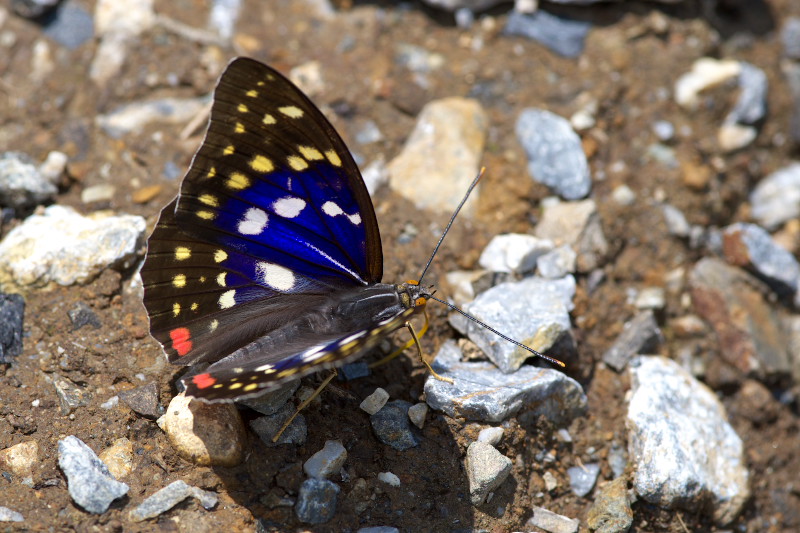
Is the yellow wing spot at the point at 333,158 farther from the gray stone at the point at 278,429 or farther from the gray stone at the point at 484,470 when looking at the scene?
the gray stone at the point at 484,470

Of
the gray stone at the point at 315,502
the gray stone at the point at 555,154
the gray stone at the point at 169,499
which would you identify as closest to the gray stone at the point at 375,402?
the gray stone at the point at 315,502

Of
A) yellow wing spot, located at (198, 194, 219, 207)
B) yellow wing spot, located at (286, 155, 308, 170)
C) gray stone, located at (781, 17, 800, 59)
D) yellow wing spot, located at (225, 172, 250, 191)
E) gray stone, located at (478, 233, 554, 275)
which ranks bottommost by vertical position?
gray stone, located at (478, 233, 554, 275)

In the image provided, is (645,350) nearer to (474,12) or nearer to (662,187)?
(662,187)

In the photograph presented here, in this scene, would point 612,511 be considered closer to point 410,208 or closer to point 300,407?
point 300,407

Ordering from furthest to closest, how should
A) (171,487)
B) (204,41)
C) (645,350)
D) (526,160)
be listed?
(204,41) < (526,160) < (645,350) < (171,487)

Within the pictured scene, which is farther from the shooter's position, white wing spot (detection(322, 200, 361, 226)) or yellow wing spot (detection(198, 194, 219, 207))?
white wing spot (detection(322, 200, 361, 226))

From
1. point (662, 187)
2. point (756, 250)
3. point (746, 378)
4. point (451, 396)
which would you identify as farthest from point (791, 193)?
point (451, 396)

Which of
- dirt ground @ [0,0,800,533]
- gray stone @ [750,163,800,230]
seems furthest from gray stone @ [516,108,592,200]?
gray stone @ [750,163,800,230]

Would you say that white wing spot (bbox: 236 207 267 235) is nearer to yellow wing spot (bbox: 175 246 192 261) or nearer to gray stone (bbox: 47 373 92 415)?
yellow wing spot (bbox: 175 246 192 261)

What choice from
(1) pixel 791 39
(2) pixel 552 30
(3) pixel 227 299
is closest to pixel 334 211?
(3) pixel 227 299
